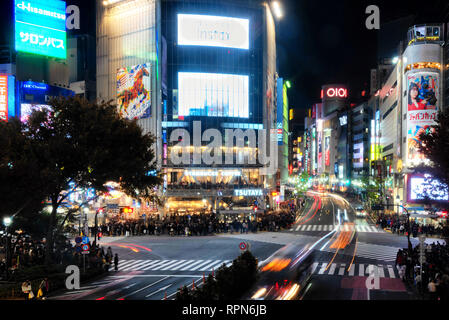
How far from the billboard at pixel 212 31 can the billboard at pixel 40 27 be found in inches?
833

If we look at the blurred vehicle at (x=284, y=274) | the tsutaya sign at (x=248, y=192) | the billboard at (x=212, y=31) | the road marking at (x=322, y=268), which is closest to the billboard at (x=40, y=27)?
the billboard at (x=212, y=31)

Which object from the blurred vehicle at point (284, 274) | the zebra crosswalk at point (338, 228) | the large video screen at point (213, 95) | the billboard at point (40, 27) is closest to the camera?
the blurred vehicle at point (284, 274)

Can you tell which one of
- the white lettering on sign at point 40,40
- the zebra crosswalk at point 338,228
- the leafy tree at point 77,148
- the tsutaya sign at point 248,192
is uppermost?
the white lettering on sign at point 40,40

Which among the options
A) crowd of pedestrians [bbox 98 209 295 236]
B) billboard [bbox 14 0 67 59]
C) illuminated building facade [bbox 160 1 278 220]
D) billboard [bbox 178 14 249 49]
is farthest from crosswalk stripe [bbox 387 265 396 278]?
billboard [bbox 14 0 67 59]

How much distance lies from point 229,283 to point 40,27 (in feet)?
218

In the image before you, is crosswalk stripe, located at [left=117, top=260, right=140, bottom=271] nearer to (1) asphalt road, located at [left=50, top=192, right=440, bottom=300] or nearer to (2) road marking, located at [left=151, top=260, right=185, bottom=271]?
(1) asphalt road, located at [left=50, top=192, right=440, bottom=300]

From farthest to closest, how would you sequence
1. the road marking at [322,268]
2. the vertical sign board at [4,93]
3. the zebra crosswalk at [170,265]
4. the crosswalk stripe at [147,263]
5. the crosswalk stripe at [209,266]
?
the vertical sign board at [4,93] < the crosswalk stripe at [147,263] < the zebra crosswalk at [170,265] < the crosswalk stripe at [209,266] < the road marking at [322,268]

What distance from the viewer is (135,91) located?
75.2m

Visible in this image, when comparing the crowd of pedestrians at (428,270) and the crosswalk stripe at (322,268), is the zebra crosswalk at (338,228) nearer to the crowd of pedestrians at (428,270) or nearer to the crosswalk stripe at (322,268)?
the crowd of pedestrians at (428,270)

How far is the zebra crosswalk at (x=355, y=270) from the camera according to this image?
27534 mm

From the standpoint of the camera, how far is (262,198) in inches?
2881

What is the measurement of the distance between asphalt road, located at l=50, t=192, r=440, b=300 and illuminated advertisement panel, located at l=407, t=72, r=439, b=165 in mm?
15806

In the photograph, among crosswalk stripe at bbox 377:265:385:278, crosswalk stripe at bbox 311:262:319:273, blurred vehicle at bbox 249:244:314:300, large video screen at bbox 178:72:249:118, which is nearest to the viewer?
blurred vehicle at bbox 249:244:314:300

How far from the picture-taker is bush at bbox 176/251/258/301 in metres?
16.9
